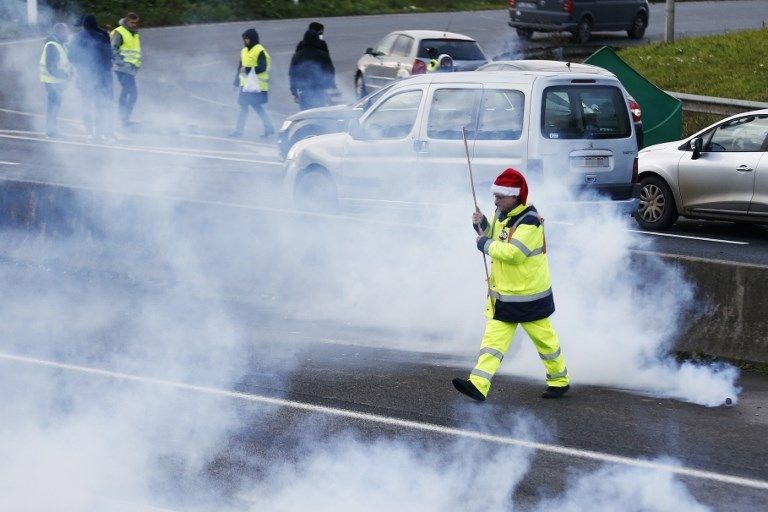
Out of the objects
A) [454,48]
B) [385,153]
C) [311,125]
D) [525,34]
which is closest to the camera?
[385,153]

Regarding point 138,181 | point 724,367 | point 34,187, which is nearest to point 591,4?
point 138,181

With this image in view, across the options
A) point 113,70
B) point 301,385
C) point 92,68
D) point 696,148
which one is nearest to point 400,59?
point 113,70

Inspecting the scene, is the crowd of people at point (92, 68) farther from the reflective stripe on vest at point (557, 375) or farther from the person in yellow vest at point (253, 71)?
the reflective stripe on vest at point (557, 375)

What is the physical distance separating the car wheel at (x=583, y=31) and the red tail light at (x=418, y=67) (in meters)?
10.4

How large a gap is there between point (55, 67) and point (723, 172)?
33.6ft

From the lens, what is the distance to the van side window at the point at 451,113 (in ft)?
41.9

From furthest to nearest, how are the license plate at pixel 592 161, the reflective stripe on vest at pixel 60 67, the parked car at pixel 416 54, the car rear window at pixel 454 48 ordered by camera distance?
the car rear window at pixel 454 48, the parked car at pixel 416 54, the reflective stripe on vest at pixel 60 67, the license plate at pixel 592 161

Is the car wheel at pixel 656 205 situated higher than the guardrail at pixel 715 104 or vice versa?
the guardrail at pixel 715 104

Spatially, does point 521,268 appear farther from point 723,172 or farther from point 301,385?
point 723,172

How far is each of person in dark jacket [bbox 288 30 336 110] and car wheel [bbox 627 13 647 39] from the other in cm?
1329

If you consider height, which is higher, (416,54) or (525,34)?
(525,34)

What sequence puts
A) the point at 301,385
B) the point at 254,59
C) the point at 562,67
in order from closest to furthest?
the point at 301,385, the point at 562,67, the point at 254,59

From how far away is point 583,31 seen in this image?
3158 cm

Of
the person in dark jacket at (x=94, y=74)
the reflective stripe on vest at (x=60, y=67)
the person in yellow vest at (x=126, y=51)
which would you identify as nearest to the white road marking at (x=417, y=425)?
the reflective stripe on vest at (x=60, y=67)
